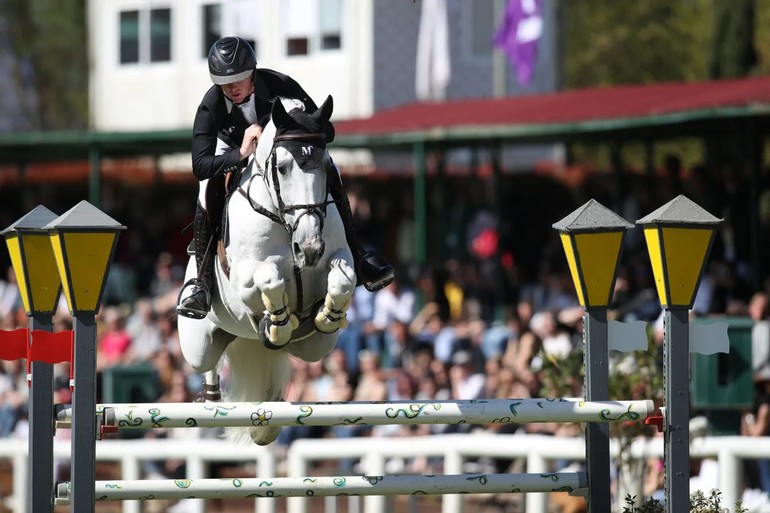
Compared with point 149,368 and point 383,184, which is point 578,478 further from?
point 383,184

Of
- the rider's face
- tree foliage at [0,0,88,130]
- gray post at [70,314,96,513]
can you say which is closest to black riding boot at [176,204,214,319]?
the rider's face

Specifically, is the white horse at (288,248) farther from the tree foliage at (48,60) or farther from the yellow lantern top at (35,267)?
the tree foliage at (48,60)

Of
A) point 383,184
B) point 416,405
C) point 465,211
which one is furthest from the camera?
point 383,184

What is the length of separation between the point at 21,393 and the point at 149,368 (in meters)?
1.75

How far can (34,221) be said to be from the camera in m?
6.09

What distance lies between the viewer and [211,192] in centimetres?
720

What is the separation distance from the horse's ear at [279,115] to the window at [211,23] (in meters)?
20.9

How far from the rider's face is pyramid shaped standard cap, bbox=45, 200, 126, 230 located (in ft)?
4.63

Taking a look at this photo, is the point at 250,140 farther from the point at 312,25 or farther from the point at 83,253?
the point at 312,25

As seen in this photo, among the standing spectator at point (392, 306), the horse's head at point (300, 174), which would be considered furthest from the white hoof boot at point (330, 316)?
the standing spectator at point (392, 306)

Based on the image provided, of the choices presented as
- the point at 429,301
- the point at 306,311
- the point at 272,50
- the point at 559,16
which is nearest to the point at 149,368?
the point at 429,301

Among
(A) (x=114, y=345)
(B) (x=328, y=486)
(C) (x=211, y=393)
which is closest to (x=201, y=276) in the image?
(C) (x=211, y=393)

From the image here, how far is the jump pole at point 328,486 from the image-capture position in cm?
589

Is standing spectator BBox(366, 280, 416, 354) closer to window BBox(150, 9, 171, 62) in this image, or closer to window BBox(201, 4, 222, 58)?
window BBox(201, 4, 222, 58)
